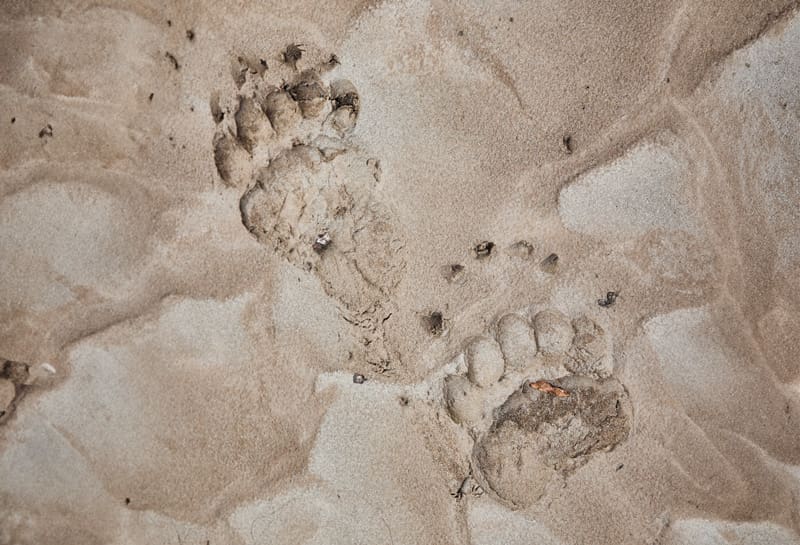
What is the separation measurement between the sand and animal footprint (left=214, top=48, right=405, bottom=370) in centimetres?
2

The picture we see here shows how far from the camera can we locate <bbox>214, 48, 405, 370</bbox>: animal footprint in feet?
13.9

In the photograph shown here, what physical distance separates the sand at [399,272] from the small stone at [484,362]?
19 millimetres

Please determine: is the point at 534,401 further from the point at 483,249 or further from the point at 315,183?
the point at 315,183

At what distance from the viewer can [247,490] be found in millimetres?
4285

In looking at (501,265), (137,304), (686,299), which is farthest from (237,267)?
(686,299)

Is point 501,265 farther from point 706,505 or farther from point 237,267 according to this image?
point 706,505

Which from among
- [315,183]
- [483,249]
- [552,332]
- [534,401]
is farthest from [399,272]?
[534,401]

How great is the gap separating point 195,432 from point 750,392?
3918 millimetres

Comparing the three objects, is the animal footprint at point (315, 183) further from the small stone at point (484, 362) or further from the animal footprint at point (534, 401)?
the animal footprint at point (534, 401)

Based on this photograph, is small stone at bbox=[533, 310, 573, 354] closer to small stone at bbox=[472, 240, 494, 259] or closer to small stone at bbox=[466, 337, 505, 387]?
small stone at bbox=[466, 337, 505, 387]

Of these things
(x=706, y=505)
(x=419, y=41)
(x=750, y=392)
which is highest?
(x=419, y=41)

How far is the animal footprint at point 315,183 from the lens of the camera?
4.25m

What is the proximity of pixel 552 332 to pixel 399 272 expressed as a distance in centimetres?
115

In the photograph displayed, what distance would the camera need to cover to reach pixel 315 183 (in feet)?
14.1
